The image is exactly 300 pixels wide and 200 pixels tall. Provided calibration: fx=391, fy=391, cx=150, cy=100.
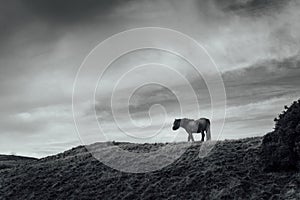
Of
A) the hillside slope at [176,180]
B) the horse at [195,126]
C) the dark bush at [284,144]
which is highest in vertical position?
the horse at [195,126]

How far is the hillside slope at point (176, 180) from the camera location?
16938 mm

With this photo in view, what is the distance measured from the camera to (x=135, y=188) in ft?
65.4

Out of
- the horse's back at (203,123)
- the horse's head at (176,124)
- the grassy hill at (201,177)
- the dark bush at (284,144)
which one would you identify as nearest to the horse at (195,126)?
the horse's back at (203,123)

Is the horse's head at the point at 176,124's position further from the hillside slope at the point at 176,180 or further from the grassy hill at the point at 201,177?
the grassy hill at the point at 201,177

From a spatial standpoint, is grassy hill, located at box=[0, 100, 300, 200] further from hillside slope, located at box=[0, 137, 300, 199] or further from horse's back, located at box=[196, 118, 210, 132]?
horse's back, located at box=[196, 118, 210, 132]

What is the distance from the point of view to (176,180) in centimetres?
1956

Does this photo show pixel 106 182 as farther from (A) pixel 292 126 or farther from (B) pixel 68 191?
(A) pixel 292 126

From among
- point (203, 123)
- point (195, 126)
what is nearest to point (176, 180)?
point (203, 123)

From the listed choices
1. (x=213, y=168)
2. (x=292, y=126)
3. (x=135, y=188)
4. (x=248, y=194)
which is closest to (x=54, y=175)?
(x=135, y=188)

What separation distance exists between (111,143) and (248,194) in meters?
18.1

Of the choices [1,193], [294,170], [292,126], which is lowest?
[1,193]

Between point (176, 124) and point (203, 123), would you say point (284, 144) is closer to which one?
point (203, 123)

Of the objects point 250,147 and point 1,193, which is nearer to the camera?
point 250,147

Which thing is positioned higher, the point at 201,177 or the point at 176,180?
the point at 201,177
